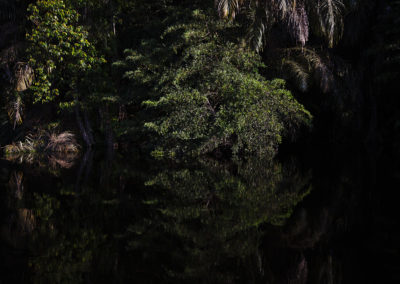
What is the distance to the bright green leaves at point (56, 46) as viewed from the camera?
1448cm

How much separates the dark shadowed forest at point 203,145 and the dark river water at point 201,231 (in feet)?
0.08

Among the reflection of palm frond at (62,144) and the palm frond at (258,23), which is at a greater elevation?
the palm frond at (258,23)

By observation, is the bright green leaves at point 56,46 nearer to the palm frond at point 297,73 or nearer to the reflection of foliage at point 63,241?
the palm frond at point 297,73

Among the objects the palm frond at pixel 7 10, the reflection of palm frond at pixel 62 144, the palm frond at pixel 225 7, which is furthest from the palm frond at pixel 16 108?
the palm frond at pixel 225 7

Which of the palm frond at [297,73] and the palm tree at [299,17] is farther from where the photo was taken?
the palm frond at [297,73]

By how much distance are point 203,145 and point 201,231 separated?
22.7 ft

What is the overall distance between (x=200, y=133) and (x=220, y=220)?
6.63 metres

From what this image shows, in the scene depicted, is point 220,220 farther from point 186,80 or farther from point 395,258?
point 186,80

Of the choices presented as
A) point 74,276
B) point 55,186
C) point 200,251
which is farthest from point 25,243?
point 55,186

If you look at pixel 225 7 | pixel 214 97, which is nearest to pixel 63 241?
pixel 225 7

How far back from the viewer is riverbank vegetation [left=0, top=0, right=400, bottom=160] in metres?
10.9

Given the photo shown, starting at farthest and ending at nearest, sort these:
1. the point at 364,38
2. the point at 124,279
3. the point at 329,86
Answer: the point at 364,38
the point at 329,86
the point at 124,279

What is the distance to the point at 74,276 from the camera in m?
2.96

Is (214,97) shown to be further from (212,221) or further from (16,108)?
(16,108)
